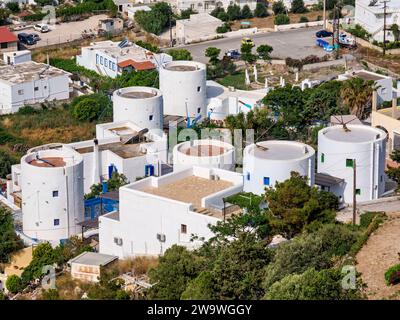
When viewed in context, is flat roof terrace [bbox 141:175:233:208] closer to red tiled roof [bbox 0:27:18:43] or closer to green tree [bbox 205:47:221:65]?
green tree [bbox 205:47:221:65]

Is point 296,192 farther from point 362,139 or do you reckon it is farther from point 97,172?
point 97,172

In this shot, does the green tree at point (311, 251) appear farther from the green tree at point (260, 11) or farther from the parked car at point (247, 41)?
the green tree at point (260, 11)

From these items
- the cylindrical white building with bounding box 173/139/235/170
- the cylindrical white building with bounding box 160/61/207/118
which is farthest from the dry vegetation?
the cylindrical white building with bounding box 173/139/235/170

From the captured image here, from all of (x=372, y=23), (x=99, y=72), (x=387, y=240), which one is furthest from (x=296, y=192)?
(x=372, y=23)

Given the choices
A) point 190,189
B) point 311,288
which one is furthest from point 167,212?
point 311,288

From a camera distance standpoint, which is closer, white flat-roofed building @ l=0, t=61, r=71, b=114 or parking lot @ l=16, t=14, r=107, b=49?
white flat-roofed building @ l=0, t=61, r=71, b=114

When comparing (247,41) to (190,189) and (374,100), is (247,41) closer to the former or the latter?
(374,100)
